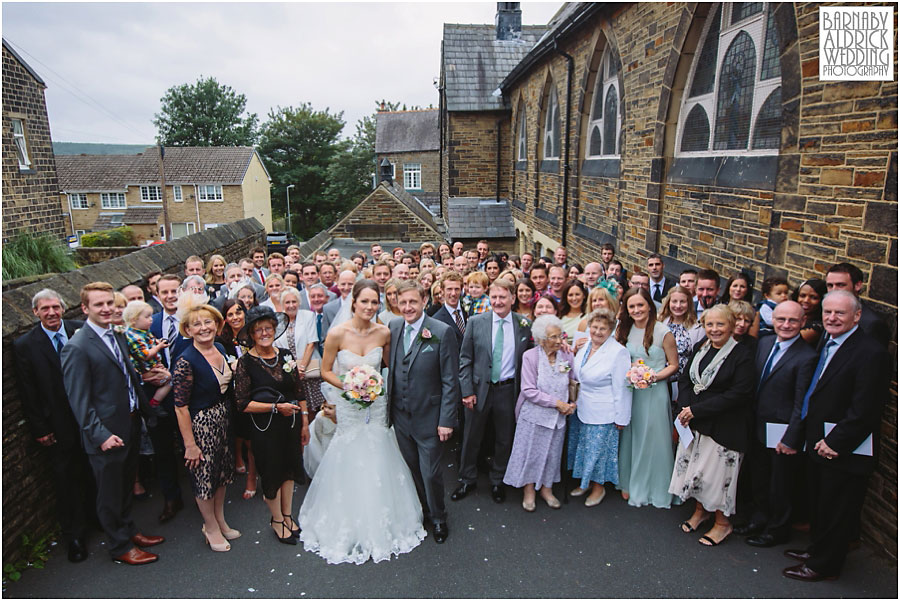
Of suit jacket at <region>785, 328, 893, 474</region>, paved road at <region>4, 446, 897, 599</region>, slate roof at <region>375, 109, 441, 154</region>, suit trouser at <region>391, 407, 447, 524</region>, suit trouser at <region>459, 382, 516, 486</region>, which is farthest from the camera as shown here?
slate roof at <region>375, 109, 441, 154</region>

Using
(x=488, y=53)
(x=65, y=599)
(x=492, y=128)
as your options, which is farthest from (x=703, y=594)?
(x=488, y=53)

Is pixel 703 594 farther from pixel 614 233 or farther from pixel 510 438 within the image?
pixel 614 233

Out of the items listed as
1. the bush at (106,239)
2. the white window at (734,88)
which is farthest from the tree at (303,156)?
the white window at (734,88)

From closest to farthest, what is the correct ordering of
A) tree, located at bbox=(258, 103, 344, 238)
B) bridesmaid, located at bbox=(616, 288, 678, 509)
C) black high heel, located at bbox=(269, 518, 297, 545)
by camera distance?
black high heel, located at bbox=(269, 518, 297, 545)
bridesmaid, located at bbox=(616, 288, 678, 509)
tree, located at bbox=(258, 103, 344, 238)

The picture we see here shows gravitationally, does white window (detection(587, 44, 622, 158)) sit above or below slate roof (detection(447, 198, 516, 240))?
above

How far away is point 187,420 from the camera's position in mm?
4168

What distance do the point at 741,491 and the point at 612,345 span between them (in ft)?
6.16

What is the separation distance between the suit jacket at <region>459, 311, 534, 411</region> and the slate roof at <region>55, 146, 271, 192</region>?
46271 mm

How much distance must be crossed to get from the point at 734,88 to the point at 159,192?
50.6m

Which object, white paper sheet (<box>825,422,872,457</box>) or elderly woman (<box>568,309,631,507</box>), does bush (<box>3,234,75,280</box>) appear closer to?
elderly woman (<box>568,309,631,507</box>)

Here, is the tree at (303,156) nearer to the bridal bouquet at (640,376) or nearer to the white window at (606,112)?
the white window at (606,112)

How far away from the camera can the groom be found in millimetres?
4609

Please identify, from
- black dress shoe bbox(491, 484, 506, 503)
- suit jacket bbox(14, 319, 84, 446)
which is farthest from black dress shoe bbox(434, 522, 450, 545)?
suit jacket bbox(14, 319, 84, 446)

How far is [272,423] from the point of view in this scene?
14.5ft
